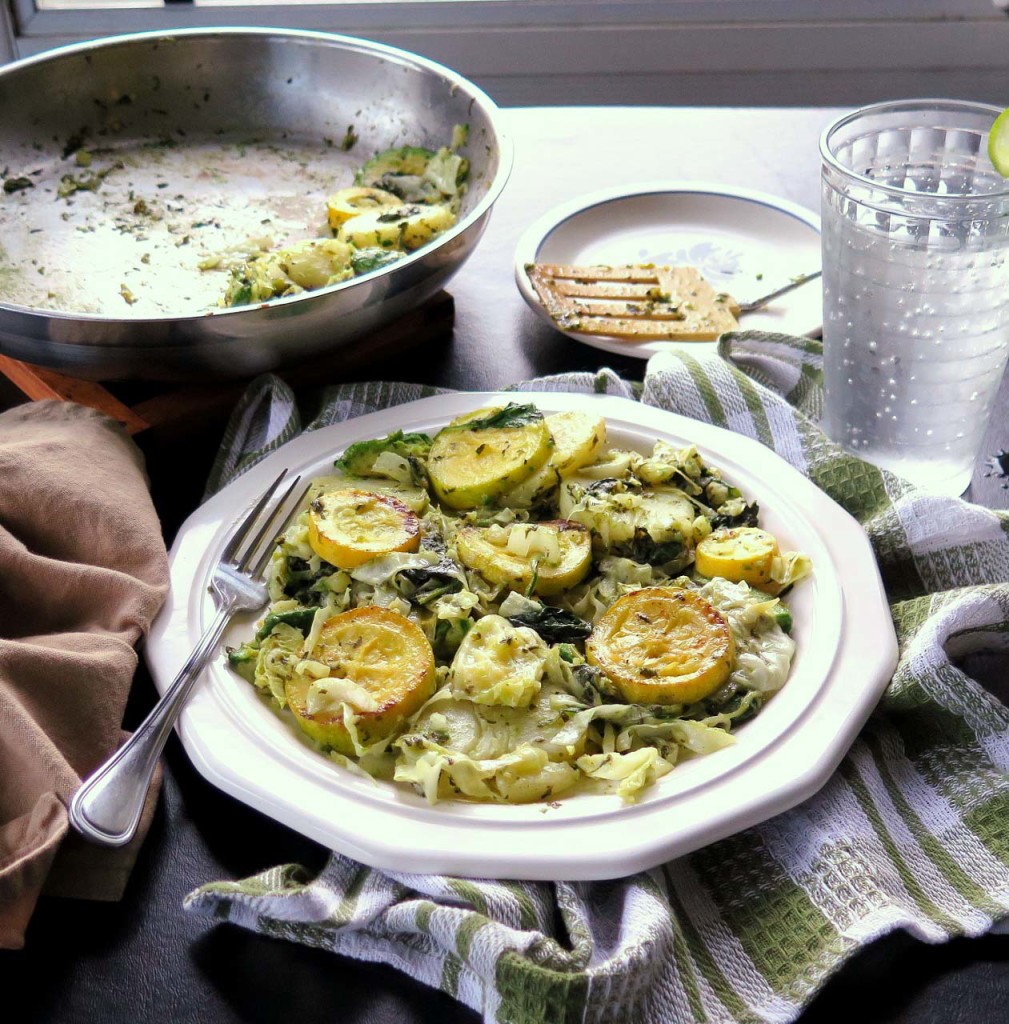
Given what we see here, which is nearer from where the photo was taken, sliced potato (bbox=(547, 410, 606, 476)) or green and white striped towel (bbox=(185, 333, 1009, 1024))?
green and white striped towel (bbox=(185, 333, 1009, 1024))

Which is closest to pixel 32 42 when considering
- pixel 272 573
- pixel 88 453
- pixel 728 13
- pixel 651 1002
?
pixel 728 13

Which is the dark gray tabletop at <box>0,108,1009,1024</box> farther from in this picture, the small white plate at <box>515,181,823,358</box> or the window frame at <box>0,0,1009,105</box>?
the window frame at <box>0,0,1009,105</box>

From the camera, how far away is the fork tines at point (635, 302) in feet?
4.79

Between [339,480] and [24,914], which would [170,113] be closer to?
[339,480]

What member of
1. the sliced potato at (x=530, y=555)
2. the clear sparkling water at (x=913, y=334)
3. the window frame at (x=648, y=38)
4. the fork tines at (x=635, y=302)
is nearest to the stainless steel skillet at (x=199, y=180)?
the fork tines at (x=635, y=302)

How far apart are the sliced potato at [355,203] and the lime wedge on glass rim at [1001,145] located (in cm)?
81

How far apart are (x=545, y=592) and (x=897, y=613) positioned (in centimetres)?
33

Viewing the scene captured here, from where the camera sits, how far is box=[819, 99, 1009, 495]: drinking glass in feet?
3.56

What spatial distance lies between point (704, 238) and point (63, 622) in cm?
109

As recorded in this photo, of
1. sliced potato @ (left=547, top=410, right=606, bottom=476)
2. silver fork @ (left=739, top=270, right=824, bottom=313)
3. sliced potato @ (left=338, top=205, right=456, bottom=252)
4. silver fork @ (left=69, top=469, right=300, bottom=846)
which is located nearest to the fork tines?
silver fork @ (left=739, top=270, right=824, bottom=313)

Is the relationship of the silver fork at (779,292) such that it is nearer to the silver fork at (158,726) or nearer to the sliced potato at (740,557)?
the sliced potato at (740,557)

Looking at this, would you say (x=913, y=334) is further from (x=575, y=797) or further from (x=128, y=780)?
(x=128, y=780)

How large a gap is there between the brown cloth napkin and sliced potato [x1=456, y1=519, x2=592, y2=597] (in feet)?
0.94

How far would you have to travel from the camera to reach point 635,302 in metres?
1.52
